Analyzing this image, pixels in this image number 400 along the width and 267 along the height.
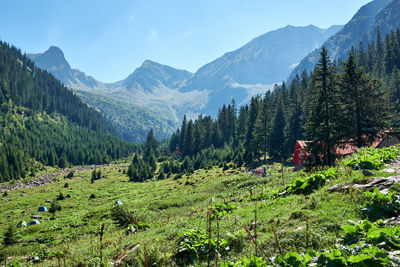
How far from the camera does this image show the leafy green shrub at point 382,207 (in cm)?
662

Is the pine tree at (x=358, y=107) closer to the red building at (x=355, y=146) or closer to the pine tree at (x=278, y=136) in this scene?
the red building at (x=355, y=146)

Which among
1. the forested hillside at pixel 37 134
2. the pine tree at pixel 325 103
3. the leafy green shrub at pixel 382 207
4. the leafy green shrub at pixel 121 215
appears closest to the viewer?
the leafy green shrub at pixel 382 207

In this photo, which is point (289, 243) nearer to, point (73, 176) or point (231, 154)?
point (231, 154)

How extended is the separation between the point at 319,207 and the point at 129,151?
6425 inches

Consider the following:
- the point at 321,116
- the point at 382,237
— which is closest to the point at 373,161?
the point at 382,237

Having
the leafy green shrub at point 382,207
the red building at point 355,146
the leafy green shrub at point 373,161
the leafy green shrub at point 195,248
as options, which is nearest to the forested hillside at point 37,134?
the red building at point 355,146

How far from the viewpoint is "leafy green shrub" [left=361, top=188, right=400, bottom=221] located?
6.62 meters

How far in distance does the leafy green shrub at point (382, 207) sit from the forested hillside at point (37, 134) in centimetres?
9669

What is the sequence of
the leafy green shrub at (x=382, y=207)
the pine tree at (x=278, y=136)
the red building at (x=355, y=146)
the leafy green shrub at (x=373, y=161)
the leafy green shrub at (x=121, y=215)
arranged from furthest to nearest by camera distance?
the pine tree at (x=278, y=136) < the red building at (x=355, y=146) < the leafy green shrub at (x=121, y=215) < the leafy green shrub at (x=373, y=161) < the leafy green shrub at (x=382, y=207)

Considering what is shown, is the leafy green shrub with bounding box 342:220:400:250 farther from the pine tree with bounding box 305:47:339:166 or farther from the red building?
the pine tree with bounding box 305:47:339:166

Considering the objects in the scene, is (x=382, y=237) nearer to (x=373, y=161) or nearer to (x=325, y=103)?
(x=373, y=161)

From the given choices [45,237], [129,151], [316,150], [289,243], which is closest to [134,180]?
[45,237]

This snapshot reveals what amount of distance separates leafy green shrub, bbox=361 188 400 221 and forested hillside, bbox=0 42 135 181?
317ft

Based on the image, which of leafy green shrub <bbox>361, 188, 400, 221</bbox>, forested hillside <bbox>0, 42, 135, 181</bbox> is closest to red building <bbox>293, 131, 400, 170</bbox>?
leafy green shrub <bbox>361, 188, 400, 221</bbox>
